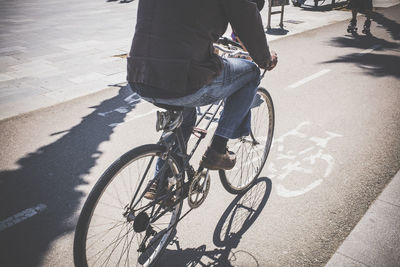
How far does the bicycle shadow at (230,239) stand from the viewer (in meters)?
2.43

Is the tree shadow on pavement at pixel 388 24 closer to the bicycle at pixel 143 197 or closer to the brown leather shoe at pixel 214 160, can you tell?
the bicycle at pixel 143 197

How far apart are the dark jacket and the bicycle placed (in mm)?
264

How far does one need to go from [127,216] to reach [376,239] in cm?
207

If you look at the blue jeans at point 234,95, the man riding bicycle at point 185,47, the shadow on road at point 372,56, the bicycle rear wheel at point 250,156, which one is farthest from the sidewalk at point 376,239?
the shadow on road at point 372,56

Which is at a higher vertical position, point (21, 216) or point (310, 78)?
point (310, 78)

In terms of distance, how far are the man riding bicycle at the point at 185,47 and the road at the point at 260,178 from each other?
132 cm

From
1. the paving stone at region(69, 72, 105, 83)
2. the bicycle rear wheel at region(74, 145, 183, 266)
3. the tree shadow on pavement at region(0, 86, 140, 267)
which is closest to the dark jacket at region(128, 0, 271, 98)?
the bicycle rear wheel at region(74, 145, 183, 266)

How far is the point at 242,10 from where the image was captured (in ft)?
5.98

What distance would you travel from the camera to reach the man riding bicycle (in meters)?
1.75

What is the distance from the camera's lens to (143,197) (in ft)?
7.16

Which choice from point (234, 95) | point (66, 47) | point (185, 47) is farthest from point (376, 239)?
point (66, 47)

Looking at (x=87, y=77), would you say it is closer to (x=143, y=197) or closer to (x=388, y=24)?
(x=143, y=197)

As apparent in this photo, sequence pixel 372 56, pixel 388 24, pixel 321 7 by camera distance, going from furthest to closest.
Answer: pixel 321 7 → pixel 388 24 → pixel 372 56

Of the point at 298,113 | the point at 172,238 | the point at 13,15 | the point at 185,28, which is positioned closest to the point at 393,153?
the point at 298,113
